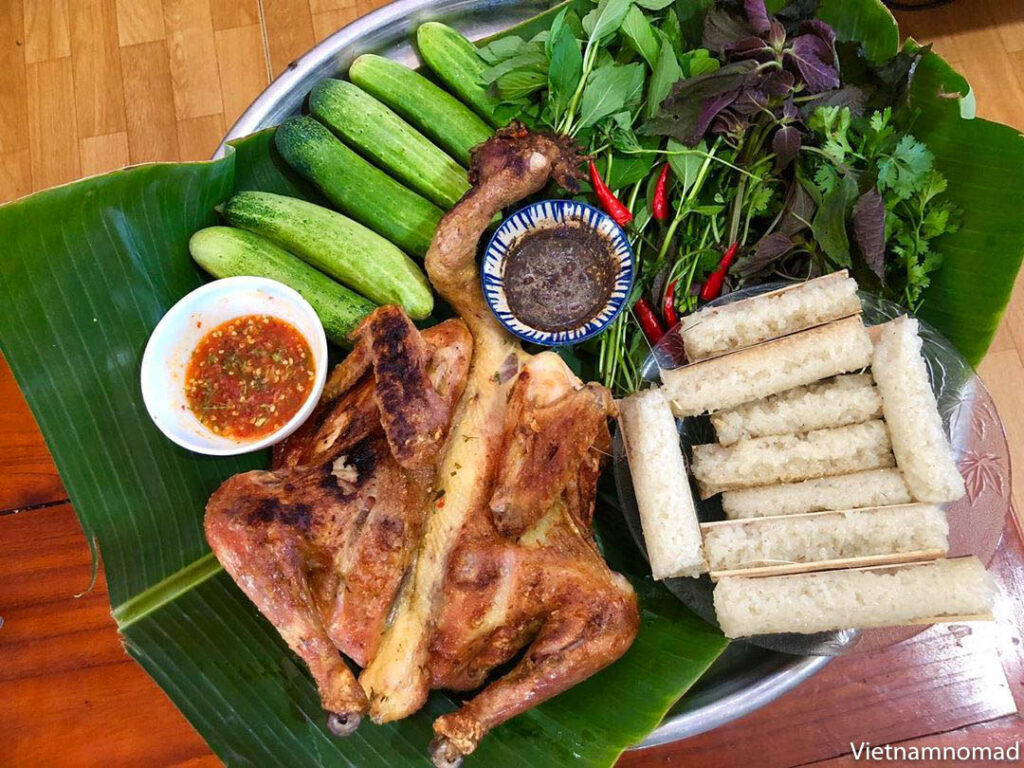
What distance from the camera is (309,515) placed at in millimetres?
2195

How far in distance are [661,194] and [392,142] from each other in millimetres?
1067

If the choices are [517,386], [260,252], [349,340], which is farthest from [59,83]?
[517,386]

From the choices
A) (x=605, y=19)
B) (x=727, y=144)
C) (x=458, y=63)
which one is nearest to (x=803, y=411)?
(x=727, y=144)

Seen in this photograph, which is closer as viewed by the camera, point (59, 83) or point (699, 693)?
point (699, 693)

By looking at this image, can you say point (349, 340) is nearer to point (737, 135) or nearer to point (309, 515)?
point (309, 515)

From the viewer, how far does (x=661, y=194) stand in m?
2.69

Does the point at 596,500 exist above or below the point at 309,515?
below

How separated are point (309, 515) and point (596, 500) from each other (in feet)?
3.50

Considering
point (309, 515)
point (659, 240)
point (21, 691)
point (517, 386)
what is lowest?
point (21, 691)

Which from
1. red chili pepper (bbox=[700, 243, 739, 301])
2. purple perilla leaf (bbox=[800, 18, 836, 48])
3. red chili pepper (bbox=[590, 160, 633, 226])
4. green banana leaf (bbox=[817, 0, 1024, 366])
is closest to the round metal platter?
green banana leaf (bbox=[817, 0, 1024, 366])

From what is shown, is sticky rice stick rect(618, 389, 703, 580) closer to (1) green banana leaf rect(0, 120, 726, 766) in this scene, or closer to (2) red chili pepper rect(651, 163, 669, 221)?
(1) green banana leaf rect(0, 120, 726, 766)

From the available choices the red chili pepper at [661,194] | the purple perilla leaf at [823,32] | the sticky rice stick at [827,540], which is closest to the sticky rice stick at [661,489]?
the sticky rice stick at [827,540]

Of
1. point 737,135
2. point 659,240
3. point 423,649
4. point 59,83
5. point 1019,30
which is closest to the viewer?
point 423,649

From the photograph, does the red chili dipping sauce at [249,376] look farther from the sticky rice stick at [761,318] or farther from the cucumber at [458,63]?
the sticky rice stick at [761,318]
